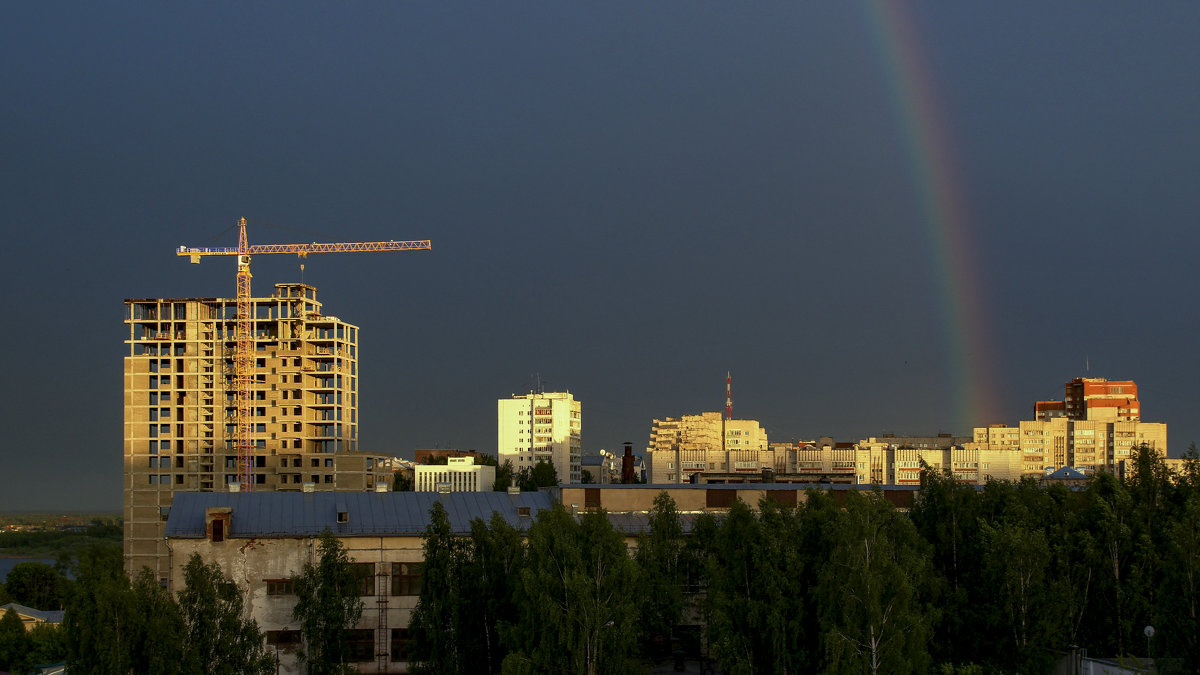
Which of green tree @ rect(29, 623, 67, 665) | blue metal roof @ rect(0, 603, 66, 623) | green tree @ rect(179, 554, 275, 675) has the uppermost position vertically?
green tree @ rect(179, 554, 275, 675)

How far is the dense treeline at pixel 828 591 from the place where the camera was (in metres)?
44.6

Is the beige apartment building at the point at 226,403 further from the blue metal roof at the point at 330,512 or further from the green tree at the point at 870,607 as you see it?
the green tree at the point at 870,607

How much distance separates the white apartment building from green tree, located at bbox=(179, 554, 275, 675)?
117234mm

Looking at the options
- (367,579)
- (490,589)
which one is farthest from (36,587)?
(490,589)

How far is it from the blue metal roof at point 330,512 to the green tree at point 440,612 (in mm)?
3765

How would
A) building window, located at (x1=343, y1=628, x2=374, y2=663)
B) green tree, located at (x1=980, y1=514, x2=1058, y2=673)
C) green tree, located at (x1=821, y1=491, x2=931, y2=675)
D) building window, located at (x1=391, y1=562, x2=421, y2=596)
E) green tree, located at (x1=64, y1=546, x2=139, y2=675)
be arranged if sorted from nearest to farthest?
1. green tree, located at (x1=821, y1=491, x2=931, y2=675)
2. green tree, located at (x1=64, y1=546, x2=139, y2=675)
3. green tree, located at (x1=980, y1=514, x2=1058, y2=673)
4. building window, located at (x1=343, y1=628, x2=374, y2=663)
5. building window, located at (x1=391, y1=562, x2=421, y2=596)

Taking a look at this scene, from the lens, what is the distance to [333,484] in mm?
158750

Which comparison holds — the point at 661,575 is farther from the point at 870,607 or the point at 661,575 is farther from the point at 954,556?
the point at 954,556

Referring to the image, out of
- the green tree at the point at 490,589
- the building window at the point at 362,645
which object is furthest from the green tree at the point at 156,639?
the green tree at the point at 490,589

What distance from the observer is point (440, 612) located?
160ft

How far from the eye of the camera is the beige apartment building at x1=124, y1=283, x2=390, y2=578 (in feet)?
516

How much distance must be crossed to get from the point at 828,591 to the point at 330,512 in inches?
971

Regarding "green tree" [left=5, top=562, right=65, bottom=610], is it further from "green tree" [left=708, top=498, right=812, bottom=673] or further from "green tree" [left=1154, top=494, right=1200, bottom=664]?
"green tree" [left=1154, top=494, right=1200, bottom=664]

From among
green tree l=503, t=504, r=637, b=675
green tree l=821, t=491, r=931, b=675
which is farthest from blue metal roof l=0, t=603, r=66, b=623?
green tree l=821, t=491, r=931, b=675
